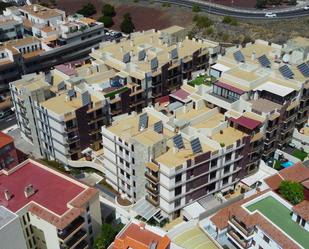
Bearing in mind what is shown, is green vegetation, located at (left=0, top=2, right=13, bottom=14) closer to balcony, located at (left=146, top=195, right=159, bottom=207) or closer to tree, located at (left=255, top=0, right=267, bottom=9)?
tree, located at (left=255, top=0, right=267, bottom=9)

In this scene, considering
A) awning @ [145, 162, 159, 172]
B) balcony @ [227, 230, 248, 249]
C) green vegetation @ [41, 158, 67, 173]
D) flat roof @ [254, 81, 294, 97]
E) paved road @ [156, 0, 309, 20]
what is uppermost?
flat roof @ [254, 81, 294, 97]

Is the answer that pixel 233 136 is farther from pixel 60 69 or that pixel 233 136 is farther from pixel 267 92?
pixel 60 69

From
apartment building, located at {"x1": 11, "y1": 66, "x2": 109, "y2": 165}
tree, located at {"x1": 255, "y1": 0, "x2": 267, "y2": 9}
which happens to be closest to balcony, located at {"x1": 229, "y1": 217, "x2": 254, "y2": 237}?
apartment building, located at {"x1": 11, "y1": 66, "x2": 109, "y2": 165}

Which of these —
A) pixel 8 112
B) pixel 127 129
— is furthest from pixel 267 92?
pixel 8 112

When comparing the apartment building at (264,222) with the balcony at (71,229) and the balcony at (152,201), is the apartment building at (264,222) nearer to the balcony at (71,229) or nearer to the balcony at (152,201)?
the balcony at (152,201)

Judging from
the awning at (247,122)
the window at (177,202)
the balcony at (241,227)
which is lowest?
the window at (177,202)

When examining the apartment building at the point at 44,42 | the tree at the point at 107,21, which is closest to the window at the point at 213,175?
the apartment building at the point at 44,42

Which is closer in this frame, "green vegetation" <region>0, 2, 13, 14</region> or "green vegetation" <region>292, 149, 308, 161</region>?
"green vegetation" <region>292, 149, 308, 161</region>
